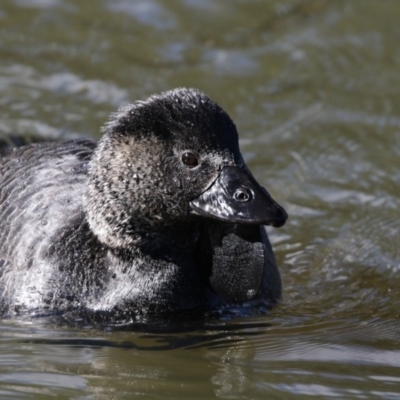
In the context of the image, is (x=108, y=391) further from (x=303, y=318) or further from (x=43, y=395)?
(x=303, y=318)

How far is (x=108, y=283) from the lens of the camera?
7582 millimetres

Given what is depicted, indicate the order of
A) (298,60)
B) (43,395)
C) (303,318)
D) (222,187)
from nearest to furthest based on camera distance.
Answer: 1. (43,395)
2. (222,187)
3. (303,318)
4. (298,60)

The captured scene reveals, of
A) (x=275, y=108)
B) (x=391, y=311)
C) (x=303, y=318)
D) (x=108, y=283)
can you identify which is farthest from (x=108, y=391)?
(x=275, y=108)

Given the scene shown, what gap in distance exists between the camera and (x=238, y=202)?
23.2 ft

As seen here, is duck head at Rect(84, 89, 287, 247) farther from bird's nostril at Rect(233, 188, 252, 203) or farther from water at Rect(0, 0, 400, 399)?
water at Rect(0, 0, 400, 399)

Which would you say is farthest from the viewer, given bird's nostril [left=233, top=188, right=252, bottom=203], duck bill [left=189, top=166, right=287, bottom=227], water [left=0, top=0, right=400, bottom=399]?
bird's nostril [left=233, top=188, right=252, bottom=203]

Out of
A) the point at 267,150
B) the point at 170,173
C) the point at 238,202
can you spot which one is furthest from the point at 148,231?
the point at 267,150

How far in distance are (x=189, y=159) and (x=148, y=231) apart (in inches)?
26.5

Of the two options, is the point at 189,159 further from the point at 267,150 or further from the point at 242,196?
the point at 267,150

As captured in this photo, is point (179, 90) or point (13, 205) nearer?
point (179, 90)

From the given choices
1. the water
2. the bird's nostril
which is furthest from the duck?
the water

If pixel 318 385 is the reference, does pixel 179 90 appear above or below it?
above

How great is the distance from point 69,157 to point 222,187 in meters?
1.79

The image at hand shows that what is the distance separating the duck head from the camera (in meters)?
7.14
